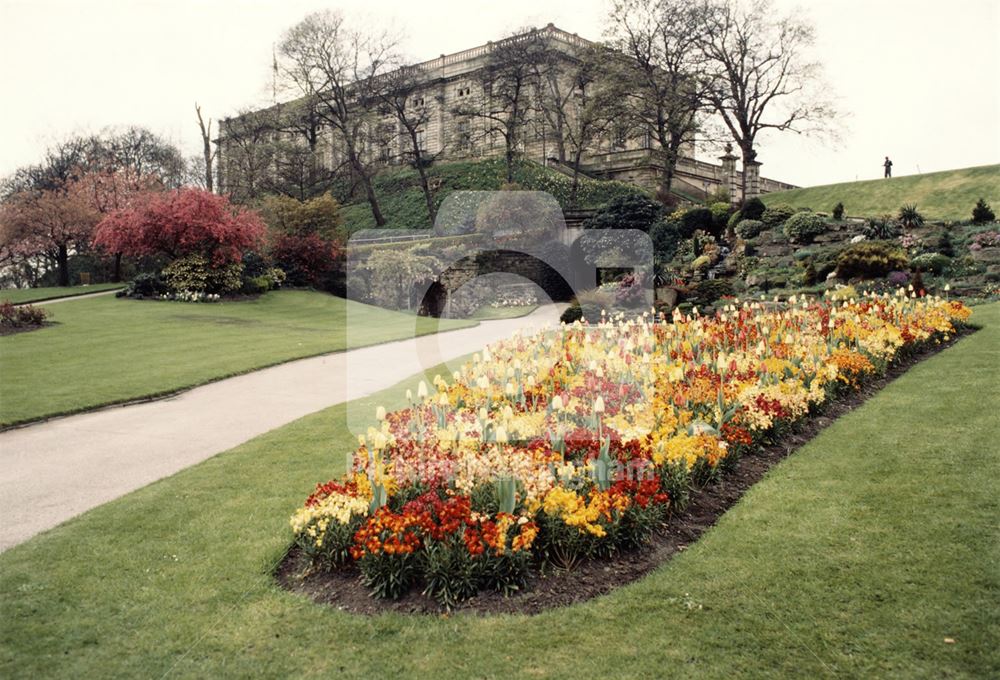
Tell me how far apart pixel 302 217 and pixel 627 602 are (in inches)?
1236

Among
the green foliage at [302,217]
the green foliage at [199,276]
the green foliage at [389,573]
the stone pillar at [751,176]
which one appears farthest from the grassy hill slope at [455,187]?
the green foliage at [389,573]

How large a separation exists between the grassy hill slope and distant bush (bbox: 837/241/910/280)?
2281cm

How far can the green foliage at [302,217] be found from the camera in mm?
32969

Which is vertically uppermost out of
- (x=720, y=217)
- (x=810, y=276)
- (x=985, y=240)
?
(x=720, y=217)

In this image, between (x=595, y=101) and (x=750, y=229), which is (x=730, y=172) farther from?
(x=750, y=229)

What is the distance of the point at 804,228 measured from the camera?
23.9 m

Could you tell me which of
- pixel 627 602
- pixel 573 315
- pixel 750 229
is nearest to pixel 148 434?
pixel 627 602

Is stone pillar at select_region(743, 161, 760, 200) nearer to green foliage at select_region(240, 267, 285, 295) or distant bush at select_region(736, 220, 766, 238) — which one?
distant bush at select_region(736, 220, 766, 238)

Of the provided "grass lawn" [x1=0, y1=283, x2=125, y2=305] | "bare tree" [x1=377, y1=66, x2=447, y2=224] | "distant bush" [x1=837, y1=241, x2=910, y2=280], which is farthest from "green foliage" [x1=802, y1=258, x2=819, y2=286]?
"grass lawn" [x1=0, y1=283, x2=125, y2=305]

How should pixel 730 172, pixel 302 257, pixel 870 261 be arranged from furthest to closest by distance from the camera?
1. pixel 730 172
2. pixel 302 257
3. pixel 870 261

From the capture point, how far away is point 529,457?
17.9 ft

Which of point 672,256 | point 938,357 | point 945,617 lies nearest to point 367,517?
point 945,617

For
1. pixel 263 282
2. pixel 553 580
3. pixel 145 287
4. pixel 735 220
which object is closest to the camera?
pixel 553 580

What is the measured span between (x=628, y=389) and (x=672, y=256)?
1977cm
